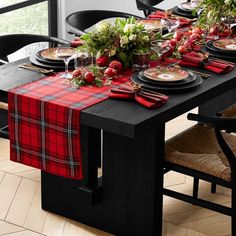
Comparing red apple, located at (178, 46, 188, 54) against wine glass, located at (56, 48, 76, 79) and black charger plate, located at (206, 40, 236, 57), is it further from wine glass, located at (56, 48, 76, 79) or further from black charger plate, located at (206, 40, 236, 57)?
wine glass, located at (56, 48, 76, 79)

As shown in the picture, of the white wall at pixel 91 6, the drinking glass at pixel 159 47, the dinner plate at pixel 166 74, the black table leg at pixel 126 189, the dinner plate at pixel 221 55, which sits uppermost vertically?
the drinking glass at pixel 159 47

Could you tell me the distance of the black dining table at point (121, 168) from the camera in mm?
3373

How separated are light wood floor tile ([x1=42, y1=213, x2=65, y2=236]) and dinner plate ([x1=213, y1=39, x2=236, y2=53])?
125cm

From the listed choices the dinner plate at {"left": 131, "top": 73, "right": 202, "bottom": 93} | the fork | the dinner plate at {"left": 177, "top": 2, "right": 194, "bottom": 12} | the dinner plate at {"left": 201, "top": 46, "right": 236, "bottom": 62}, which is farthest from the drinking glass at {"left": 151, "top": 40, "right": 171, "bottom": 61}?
the dinner plate at {"left": 177, "top": 2, "right": 194, "bottom": 12}

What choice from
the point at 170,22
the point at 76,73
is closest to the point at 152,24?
the point at 170,22

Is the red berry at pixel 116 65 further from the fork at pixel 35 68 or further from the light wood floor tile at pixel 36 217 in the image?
the light wood floor tile at pixel 36 217

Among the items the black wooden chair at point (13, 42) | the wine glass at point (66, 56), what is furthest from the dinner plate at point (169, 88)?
the black wooden chair at point (13, 42)

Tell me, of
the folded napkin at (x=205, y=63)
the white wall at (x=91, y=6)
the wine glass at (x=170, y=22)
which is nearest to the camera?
the folded napkin at (x=205, y=63)

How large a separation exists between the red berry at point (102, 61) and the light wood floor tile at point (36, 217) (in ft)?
2.84

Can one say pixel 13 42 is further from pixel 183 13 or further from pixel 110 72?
pixel 183 13

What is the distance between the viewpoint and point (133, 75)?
12.3 feet

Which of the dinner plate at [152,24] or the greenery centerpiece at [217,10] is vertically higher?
the greenery centerpiece at [217,10]

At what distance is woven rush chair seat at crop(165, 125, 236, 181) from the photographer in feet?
11.6

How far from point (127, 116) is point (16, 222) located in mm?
1080
